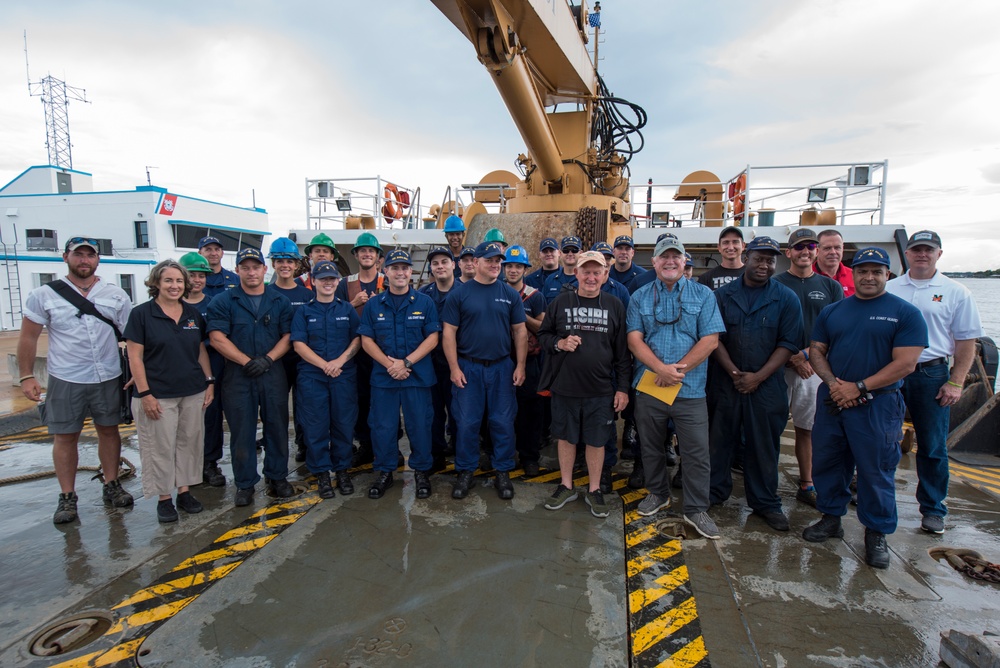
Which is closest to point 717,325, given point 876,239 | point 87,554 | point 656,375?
point 656,375

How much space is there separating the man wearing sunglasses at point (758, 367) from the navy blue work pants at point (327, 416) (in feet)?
8.57

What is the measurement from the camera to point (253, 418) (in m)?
3.83

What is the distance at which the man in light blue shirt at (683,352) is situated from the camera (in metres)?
3.33

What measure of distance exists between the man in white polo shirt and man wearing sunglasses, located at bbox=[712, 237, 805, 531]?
33.7 inches

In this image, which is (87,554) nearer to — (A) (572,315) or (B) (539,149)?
(A) (572,315)

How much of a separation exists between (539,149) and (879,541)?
512cm

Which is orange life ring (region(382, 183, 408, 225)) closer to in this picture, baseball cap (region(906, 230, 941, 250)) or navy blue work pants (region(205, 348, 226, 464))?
navy blue work pants (region(205, 348, 226, 464))

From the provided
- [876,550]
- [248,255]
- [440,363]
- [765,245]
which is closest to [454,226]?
[440,363]

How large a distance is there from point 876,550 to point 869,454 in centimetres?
56

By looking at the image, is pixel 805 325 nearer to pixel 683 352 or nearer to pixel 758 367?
pixel 758 367

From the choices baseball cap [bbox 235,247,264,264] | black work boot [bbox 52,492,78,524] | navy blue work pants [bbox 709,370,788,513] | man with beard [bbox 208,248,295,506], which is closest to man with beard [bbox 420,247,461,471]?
man with beard [bbox 208,248,295,506]

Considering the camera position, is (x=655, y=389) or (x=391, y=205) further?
(x=391, y=205)

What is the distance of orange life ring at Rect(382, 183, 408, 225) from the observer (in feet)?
32.1

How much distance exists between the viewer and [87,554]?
3098 mm
